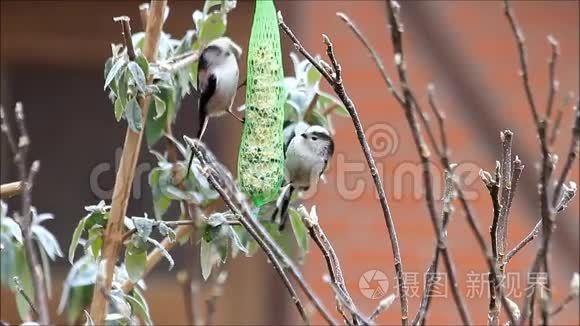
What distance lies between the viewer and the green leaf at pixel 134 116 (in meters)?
1.08

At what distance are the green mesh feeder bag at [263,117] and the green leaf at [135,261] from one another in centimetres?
17

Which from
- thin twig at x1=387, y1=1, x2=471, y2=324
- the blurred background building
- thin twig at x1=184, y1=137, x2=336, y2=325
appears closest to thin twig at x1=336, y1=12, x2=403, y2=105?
thin twig at x1=387, y1=1, x2=471, y2=324

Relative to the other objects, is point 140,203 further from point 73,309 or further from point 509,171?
point 509,171

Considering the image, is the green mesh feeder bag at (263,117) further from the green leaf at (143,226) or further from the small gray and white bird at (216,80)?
the green leaf at (143,226)

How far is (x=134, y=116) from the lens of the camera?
1.09 meters

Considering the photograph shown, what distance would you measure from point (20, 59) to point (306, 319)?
1.77m

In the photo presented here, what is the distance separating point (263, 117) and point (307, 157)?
0.27ft

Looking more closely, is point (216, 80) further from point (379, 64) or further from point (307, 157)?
point (379, 64)

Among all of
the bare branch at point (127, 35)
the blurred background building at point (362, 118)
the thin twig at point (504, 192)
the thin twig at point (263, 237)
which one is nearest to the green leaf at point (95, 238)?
the bare branch at point (127, 35)

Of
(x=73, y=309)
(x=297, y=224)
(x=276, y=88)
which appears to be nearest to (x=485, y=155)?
(x=297, y=224)

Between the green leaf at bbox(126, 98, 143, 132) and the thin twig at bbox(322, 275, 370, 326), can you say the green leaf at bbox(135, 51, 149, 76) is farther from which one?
the thin twig at bbox(322, 275, 370, 326)

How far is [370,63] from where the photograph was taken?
221 cm

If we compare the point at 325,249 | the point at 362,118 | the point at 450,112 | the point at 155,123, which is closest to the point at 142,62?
the point at 155,123

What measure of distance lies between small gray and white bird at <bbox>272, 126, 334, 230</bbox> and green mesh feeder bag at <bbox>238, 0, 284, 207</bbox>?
0.07 feet
